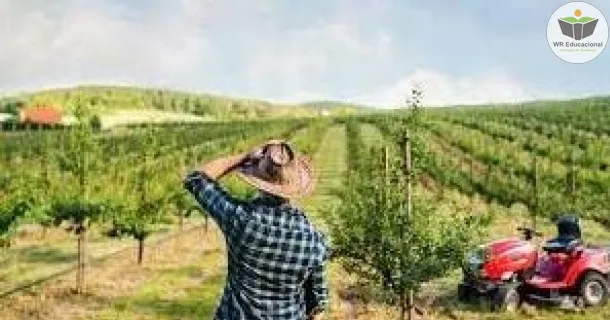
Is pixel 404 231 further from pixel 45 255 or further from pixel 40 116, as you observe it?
pixel 40 116

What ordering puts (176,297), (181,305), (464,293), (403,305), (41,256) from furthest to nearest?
1. (41,256)
2. (176,297)
3. (181,305)
4. (464,293)
5. (403,305)

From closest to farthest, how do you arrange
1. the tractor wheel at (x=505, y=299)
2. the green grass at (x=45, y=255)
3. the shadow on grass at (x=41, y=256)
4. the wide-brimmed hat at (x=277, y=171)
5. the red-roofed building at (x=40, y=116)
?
the wide-brimmed hat at (x=277, y=171) < the tractor wheel at (x=505, y=299) < the green grass at (x=45, y=255) < the shadow on grass at (x=41, y=256) < the red-roofed building at (x=40, y=116)

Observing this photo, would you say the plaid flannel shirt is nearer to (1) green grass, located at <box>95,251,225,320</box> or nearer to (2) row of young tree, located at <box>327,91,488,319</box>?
(2) row of young tree, located at <box>327,91,488,319</box>

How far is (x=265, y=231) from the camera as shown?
5.09 meters

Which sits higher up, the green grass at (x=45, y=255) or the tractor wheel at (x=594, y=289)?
the tractor wheel at (x=594, y=289)

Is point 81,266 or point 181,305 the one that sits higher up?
point 81,266

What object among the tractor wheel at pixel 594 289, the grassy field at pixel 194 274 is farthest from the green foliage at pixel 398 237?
the tractor wheel at pixel 594 289

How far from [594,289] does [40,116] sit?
88.3 metres

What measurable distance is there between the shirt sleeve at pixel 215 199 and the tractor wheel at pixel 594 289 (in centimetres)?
1155

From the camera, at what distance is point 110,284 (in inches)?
738

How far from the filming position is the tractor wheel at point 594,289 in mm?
15602

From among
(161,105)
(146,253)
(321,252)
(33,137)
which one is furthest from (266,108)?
(321,252)

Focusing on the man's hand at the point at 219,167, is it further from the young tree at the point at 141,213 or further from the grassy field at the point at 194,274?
the young tree at the point at 141,213

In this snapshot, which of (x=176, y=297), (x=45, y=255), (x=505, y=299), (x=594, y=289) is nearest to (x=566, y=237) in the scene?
(x=594, y=289)
